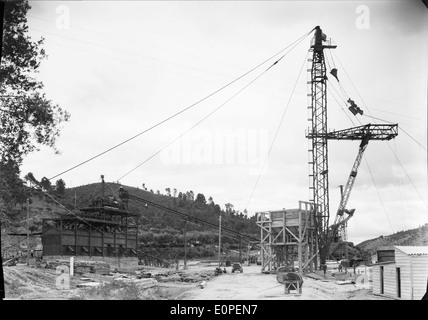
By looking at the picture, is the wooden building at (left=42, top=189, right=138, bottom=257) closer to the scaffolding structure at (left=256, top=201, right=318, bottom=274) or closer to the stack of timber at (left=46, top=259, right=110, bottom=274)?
the stack of timber at (left=46, top=259, right=110, bottom=274)

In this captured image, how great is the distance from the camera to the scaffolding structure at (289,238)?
15797 mm

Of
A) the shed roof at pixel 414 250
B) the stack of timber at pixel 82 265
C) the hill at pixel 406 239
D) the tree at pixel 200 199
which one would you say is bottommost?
the stack of timber at pixel 82 265

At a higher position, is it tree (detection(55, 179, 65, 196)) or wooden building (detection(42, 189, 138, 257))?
tree (detection(55, 179, 65, 196))

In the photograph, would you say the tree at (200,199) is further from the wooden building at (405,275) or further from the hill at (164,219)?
the wooden building at (405,275)

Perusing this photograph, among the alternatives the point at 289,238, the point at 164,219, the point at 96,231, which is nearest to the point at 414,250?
the point at 289,238

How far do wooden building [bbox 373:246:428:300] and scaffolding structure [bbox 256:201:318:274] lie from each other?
243 centimetres

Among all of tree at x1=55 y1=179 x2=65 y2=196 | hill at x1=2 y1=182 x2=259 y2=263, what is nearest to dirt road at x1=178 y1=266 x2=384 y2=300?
hill at x1=2 y1=182 x2=259 y2=263

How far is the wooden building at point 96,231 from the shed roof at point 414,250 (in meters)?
8.41

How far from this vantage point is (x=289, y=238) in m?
16.6

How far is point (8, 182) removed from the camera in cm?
1343

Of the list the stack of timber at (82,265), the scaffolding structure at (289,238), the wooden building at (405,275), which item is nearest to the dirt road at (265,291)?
the wooden building at (405,275)

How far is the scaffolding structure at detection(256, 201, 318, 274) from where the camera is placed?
15.8 meters
